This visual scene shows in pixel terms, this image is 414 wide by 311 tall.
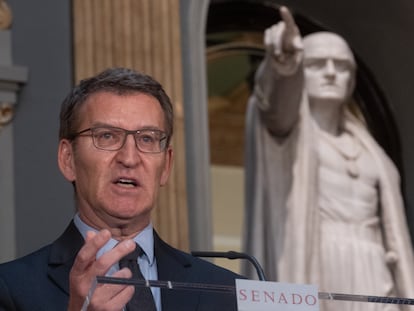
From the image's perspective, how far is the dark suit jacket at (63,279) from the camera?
2.05 metres

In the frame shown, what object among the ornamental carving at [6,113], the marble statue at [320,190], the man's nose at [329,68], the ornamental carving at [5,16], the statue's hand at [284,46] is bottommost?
the marble statue at [320,190]

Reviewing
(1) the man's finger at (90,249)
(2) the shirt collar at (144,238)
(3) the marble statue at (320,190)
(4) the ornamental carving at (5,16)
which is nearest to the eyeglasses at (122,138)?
(2) the shirt collar at (144,238)

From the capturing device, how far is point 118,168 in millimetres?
2086

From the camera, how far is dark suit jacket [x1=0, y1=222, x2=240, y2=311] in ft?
6.72

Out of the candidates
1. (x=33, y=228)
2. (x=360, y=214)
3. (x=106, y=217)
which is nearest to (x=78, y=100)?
(x=106, y=217)

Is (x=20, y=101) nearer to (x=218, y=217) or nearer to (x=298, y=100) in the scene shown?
(x=298, y=100)

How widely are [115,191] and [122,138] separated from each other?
0.08m

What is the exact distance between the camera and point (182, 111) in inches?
206

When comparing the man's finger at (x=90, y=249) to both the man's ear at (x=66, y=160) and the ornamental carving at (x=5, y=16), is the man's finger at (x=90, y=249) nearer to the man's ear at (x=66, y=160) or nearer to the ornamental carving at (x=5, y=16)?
the man's ear at (x=66, y=160)

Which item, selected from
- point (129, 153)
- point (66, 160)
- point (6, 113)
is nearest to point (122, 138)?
point (129, 153)

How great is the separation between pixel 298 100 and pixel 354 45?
158 cm

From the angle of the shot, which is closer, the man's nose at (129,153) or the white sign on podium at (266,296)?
the white sign on podium at (266,296)

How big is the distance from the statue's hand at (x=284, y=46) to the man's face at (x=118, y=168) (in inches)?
99.7

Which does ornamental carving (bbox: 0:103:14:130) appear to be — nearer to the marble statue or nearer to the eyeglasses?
the marble statue
